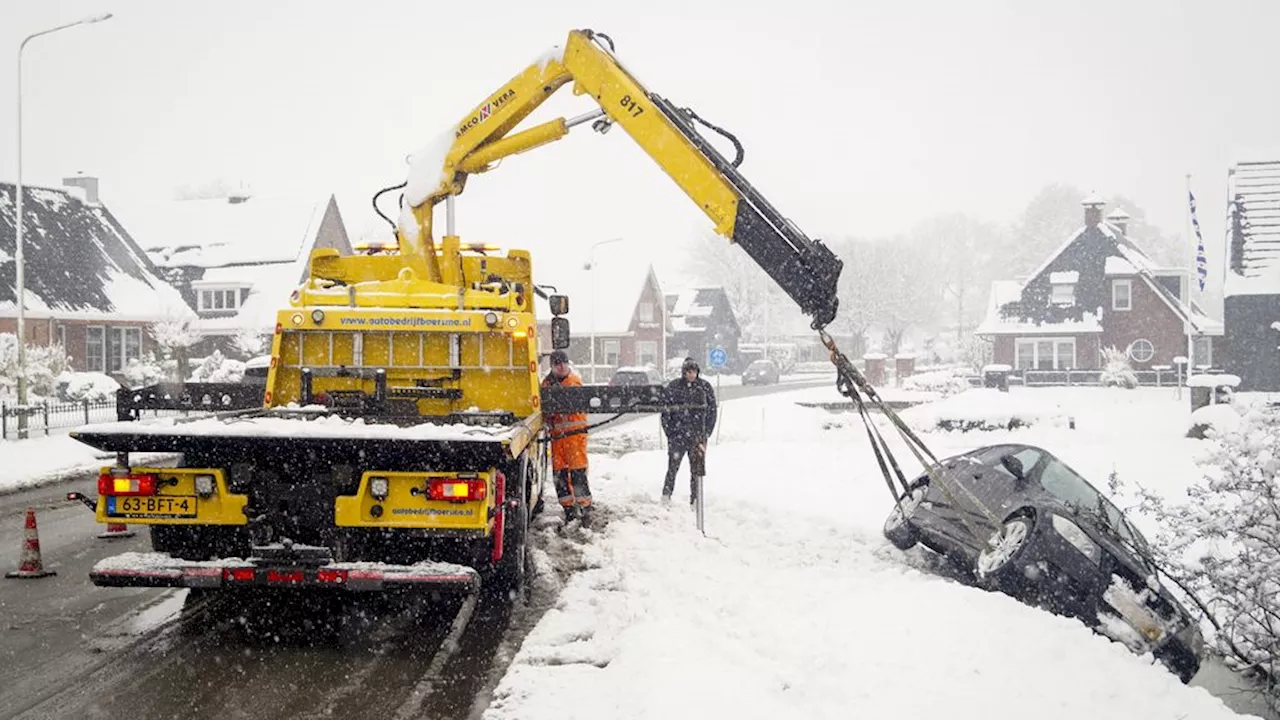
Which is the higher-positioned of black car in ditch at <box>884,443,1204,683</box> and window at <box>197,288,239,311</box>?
window at <box>197,288,239,311</box>

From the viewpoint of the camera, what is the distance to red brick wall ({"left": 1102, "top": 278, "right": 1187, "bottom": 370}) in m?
47.6

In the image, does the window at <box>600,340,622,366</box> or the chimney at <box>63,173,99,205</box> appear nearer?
the chimney at <box>63,173,99,205</box>

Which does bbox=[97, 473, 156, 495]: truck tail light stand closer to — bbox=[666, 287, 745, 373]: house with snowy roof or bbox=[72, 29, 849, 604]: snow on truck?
bbox=[72, 29, 849, 604]: snow on truck

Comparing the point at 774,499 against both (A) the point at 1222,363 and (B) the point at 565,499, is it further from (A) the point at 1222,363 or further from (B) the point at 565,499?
(A) the point at 1222,363

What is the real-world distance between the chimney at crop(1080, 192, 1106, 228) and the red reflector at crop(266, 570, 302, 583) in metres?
48.2

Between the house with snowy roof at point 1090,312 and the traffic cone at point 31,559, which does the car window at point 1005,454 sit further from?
the house with snowy roof at point 1090,312

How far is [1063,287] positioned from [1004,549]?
44735 millimetres

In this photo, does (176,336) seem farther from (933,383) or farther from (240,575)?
(240,575)

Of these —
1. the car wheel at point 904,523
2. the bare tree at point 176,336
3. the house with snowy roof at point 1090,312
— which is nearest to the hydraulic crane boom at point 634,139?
the car wheel at point 904,523

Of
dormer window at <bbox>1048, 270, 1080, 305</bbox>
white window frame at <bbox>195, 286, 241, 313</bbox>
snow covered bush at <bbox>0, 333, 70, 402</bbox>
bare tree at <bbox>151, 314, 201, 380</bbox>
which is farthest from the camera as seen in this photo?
dormer window at <bbox>1048, 270, 1080, 305</bbox>

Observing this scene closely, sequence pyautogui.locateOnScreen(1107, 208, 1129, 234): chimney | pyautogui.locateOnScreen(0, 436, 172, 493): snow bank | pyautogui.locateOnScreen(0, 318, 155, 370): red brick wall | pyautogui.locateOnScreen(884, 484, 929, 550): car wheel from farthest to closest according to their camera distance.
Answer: pyautogui.locateOnScreen(1107, 208, 1129, 234): chimney
pyautogui.locateOnScreen(0, 318, 155, 370): red brick wall
pyautogui.locateOnScreen(0, 436, 172, 493): snow bank
pyautogui.locateOnScreen(884, 484, 929, 550): car wheel

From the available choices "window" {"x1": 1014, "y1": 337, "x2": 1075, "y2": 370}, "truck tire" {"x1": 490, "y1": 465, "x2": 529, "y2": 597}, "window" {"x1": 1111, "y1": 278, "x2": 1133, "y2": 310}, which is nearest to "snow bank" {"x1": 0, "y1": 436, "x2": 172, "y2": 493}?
"truck tire" {"x1": 490, "y1": 465, "x2": 529, "y2": 597}

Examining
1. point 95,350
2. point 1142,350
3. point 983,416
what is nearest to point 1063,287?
point 1142,350

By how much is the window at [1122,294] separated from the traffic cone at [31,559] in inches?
A: 1895
